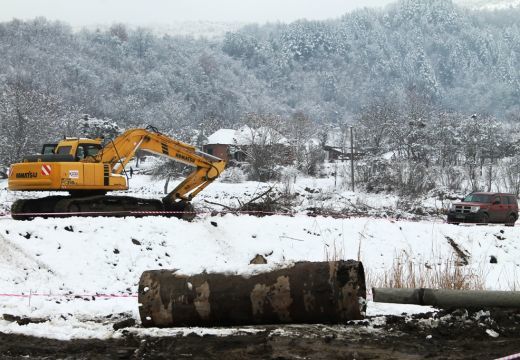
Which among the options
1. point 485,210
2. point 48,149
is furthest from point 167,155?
point 485,210

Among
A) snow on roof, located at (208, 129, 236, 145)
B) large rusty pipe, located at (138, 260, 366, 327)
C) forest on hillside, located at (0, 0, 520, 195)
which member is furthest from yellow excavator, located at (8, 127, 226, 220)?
snow on roof, located at (208, 129, 236, 145)

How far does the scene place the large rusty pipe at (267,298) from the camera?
6.77 meters

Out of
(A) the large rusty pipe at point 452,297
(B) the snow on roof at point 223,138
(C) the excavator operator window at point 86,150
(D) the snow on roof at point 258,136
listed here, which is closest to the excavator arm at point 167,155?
(C) the excavator operator window at point 86,150

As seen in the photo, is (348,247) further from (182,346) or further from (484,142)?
(484,142)

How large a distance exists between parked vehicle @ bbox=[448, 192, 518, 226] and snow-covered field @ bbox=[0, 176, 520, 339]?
3.00 meters

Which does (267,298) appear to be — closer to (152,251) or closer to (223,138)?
(152,251)

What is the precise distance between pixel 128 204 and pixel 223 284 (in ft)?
36.8

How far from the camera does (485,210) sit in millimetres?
26953

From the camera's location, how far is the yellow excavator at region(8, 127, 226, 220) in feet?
52.5

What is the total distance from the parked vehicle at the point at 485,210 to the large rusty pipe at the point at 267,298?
20.9m

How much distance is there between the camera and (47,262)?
12492 mm

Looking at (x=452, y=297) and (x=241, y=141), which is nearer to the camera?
(x=452, y=297)

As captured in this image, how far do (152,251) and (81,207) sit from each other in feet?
10.4

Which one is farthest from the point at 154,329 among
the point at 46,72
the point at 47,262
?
the point at 46,72
